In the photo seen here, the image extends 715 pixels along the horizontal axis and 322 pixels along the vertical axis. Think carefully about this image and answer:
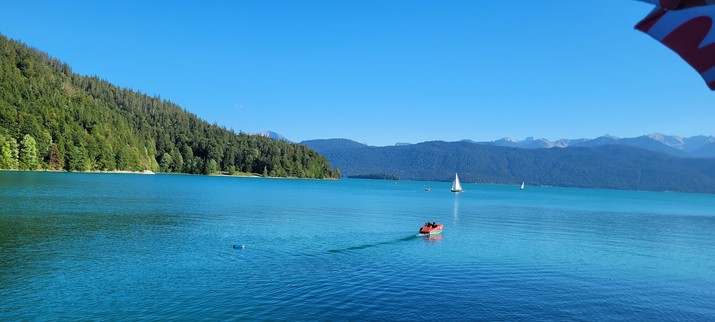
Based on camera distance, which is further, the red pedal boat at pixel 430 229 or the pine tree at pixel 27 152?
the pine tree at pixel 27 152

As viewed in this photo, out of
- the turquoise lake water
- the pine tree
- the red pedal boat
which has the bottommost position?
the turquoise lake water

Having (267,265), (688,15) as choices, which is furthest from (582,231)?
(688,15)

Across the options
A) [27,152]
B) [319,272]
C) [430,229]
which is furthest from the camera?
[27,152]

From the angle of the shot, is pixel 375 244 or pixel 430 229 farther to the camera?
pixel 430 229

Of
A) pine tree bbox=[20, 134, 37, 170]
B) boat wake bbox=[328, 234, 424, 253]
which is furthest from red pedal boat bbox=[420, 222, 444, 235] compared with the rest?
pine tree bbox=[20, 134, 37, 170]

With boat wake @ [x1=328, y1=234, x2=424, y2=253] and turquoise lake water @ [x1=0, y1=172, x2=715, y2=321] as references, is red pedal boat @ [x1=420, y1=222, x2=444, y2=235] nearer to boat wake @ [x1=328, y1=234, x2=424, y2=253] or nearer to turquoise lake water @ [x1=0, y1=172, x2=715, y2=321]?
boat wake @ [x1=328, y1=234, x2=424, y2=253]

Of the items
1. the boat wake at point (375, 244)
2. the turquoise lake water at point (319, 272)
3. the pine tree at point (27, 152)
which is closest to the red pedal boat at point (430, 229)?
the boat wake at point (375, 244)

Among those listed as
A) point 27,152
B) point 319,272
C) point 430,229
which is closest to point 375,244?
point 430,229

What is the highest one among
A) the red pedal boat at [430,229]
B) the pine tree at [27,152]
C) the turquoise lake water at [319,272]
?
the pine tree at [27,152]

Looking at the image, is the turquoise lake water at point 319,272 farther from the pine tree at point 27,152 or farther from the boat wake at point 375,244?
the pine tree at point 27,152

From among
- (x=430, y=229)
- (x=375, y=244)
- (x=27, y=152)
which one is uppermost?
(x=27, y=152)

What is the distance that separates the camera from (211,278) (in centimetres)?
3253

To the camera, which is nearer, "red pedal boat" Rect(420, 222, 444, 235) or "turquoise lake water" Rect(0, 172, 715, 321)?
"turquoise lake water" Rect(0, 172, 715, 321)

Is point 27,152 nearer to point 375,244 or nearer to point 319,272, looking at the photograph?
point 375,244
